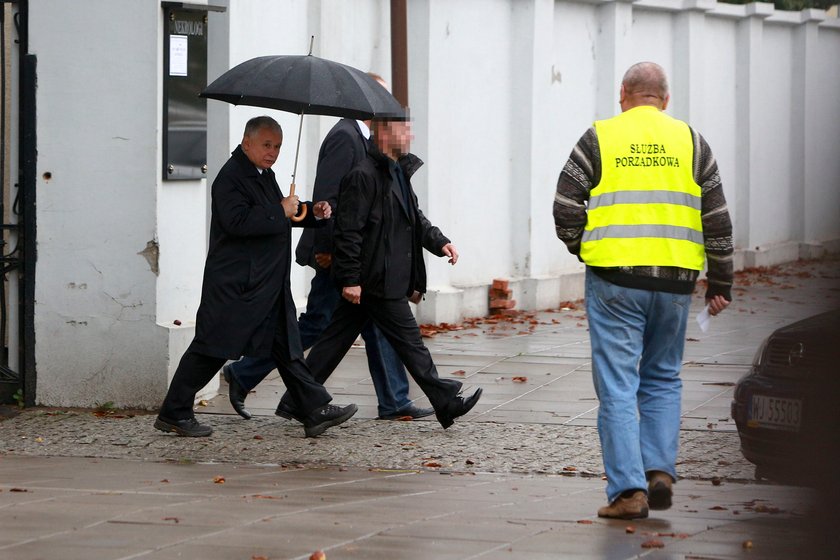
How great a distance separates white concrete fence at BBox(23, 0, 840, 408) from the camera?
28.5 feet

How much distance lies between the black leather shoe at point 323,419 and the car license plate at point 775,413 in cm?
233

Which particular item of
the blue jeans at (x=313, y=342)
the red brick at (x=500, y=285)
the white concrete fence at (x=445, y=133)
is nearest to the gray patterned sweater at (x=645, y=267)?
the white concrete fence at (x=445, y=133)

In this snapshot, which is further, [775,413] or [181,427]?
[181,427]

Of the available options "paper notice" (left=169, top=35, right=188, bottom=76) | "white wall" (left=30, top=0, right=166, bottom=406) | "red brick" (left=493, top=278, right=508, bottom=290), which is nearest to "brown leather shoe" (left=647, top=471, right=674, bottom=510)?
"white wall" (left=30, top=0, right=166, bottom=406)

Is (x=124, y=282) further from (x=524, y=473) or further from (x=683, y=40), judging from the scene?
(x=683, y=40)

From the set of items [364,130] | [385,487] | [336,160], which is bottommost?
[385,487]

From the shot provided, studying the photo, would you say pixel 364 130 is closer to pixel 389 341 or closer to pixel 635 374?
pixel 389 341

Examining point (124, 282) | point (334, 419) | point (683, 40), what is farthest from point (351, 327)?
point (683, 40)

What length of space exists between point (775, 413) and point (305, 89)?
9.54 feet

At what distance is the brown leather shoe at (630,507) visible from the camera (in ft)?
19.0

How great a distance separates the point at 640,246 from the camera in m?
5.93


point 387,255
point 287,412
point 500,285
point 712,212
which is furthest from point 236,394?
point 500,285

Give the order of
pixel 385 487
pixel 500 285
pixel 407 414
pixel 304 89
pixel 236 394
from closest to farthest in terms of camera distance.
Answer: pixel 385 487
pixel 304 89
pixel 236 394
pixel 407 414
pixel 500 285

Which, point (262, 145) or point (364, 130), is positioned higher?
point (364, 130)
